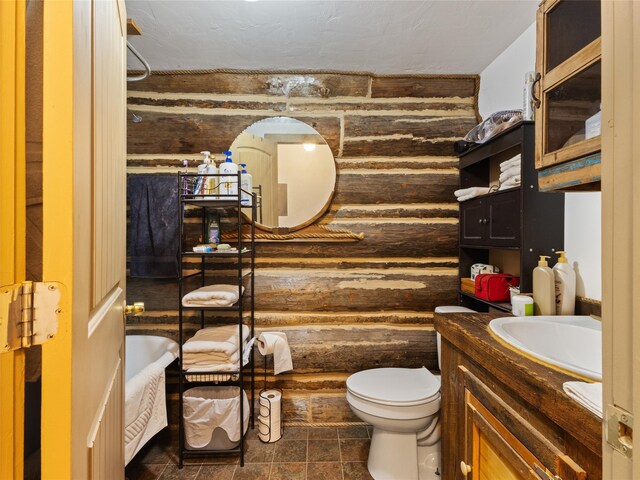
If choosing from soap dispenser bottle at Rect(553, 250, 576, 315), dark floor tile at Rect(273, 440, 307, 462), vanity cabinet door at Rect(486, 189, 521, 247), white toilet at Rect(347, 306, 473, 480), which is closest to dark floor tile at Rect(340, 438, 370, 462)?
white toilet at Rect(347, 306, 473, 480)

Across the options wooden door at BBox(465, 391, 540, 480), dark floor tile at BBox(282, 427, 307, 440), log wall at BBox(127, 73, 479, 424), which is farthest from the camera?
log wall at BBox(127, 73, 479, 424)

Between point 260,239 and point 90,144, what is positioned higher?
point 90,144

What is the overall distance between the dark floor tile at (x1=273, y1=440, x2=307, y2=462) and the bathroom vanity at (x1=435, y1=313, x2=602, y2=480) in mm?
933

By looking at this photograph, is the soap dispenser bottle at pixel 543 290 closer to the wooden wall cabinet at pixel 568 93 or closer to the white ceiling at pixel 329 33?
the wooden wall cabinet at pixel 568 93

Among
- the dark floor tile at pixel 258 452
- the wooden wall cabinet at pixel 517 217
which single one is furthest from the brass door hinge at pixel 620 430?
→ the dark floor tile at pixel 258 452

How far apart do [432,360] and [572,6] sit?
2019 millimetres

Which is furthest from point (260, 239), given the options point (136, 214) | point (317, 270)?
point (136, 214)

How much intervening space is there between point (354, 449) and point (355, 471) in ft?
0.59

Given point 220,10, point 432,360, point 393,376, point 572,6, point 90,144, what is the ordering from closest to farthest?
point 90,144
point 572,6
point 220,10
point 393,376
point 432,360

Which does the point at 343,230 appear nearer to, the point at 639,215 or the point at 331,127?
the point at 331,127

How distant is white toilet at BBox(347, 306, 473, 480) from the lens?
161cm

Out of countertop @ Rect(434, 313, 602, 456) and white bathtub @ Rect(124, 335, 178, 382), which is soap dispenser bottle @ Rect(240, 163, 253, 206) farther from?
countertop @ Rect(434, 313, 602, 456)

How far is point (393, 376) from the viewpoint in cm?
190

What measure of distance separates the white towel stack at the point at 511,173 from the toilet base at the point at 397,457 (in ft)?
4.67
